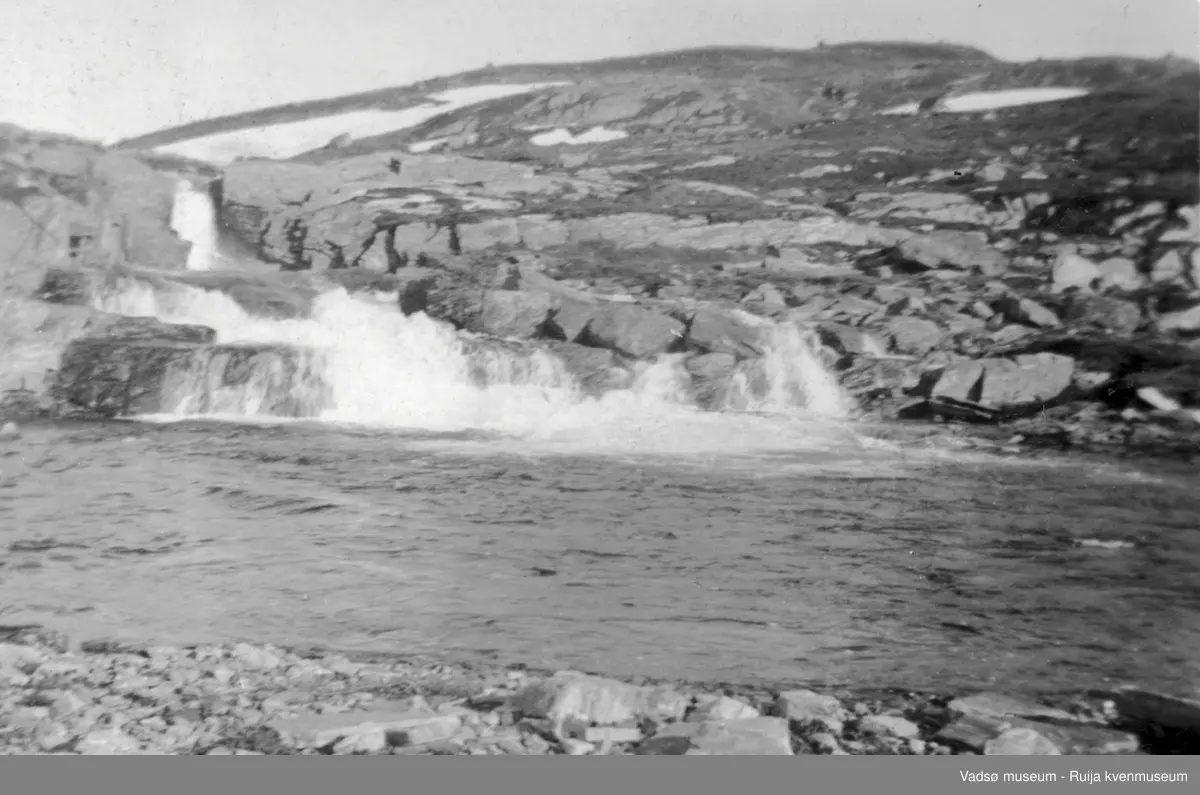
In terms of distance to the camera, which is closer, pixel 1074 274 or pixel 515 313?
pixel 1074 274

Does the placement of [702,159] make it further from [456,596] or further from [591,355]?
[456,596]

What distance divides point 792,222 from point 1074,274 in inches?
35.9

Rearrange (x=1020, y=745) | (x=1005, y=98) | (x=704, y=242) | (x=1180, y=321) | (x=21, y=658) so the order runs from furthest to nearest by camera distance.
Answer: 1. (x=704, y=242)
2. (x=1005, y=98)
3. (x=1180, y=321)
4. (x=21, y=658)
5. (x=1020, y=745)

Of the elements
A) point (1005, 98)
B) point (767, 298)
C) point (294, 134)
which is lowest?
point (767, 298)

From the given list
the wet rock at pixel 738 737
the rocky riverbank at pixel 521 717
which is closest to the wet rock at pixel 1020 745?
the rocky riverbank at pixel 521 717

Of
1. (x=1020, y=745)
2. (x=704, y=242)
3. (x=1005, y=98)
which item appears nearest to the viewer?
(x=1020, y=745)

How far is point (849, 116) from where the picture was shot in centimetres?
312

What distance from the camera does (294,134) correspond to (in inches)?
127

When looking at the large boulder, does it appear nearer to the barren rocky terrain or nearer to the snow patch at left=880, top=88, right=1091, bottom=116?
the barren rocky terrain

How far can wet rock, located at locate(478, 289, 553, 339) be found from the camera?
311cm

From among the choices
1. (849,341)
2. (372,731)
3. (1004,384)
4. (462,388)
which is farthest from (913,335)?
(372,731)

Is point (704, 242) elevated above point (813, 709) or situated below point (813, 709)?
above

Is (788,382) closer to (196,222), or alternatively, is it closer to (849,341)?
(849,341)

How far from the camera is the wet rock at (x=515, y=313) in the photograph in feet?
10.2
